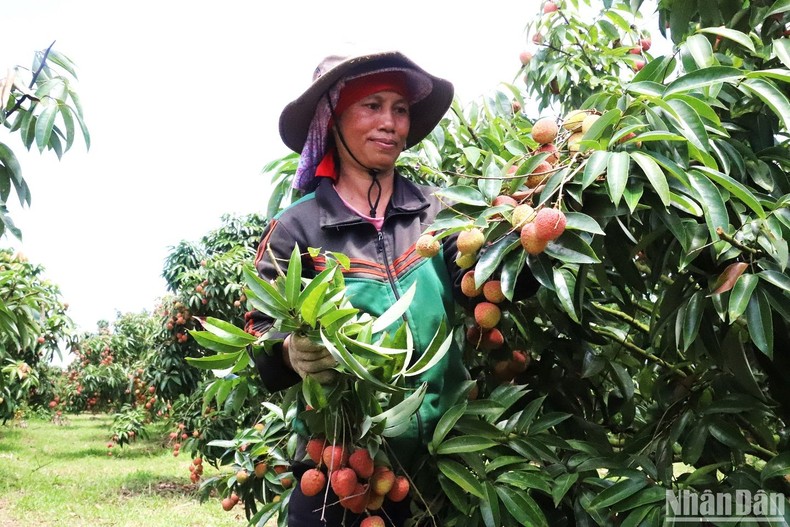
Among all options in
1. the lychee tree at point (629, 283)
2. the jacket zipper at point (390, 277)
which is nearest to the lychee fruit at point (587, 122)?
the lychee tree at point (629, 283)

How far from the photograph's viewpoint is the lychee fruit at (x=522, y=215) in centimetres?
111

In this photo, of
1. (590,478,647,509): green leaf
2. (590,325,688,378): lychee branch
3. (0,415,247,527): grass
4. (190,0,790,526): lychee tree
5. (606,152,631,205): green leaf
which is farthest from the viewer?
(0,415,247,527): grass

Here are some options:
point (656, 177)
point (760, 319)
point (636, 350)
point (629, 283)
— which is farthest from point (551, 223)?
point (636, 350)

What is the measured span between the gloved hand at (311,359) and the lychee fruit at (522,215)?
1.17 feet

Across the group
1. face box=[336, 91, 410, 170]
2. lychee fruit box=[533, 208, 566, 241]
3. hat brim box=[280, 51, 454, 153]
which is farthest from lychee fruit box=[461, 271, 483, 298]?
hat brim box=[280, 51, 454, 153]

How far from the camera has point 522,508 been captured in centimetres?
121

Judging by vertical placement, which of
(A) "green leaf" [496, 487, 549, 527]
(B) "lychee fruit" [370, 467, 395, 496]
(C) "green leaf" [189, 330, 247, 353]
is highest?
(C) "green leaf" [189, 330, 247, 353]

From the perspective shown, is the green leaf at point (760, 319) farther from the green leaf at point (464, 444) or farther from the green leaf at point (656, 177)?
the green leaf at point (464, 444)

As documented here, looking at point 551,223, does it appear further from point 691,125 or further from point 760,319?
point 760,319

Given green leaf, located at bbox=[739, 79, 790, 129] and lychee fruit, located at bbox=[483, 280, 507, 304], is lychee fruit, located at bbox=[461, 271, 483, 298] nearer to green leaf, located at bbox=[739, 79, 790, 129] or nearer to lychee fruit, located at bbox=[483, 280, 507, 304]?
lychee fruit, located at bbox=[483, 280, 507, 304]

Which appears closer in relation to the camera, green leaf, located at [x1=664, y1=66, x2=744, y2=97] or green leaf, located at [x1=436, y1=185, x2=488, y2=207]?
green leaf, located at [x1=664, y1=66, x2=744, y2=97]

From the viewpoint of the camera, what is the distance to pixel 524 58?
107 inches

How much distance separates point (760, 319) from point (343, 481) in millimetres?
693

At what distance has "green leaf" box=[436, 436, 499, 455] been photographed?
1.23 meters
